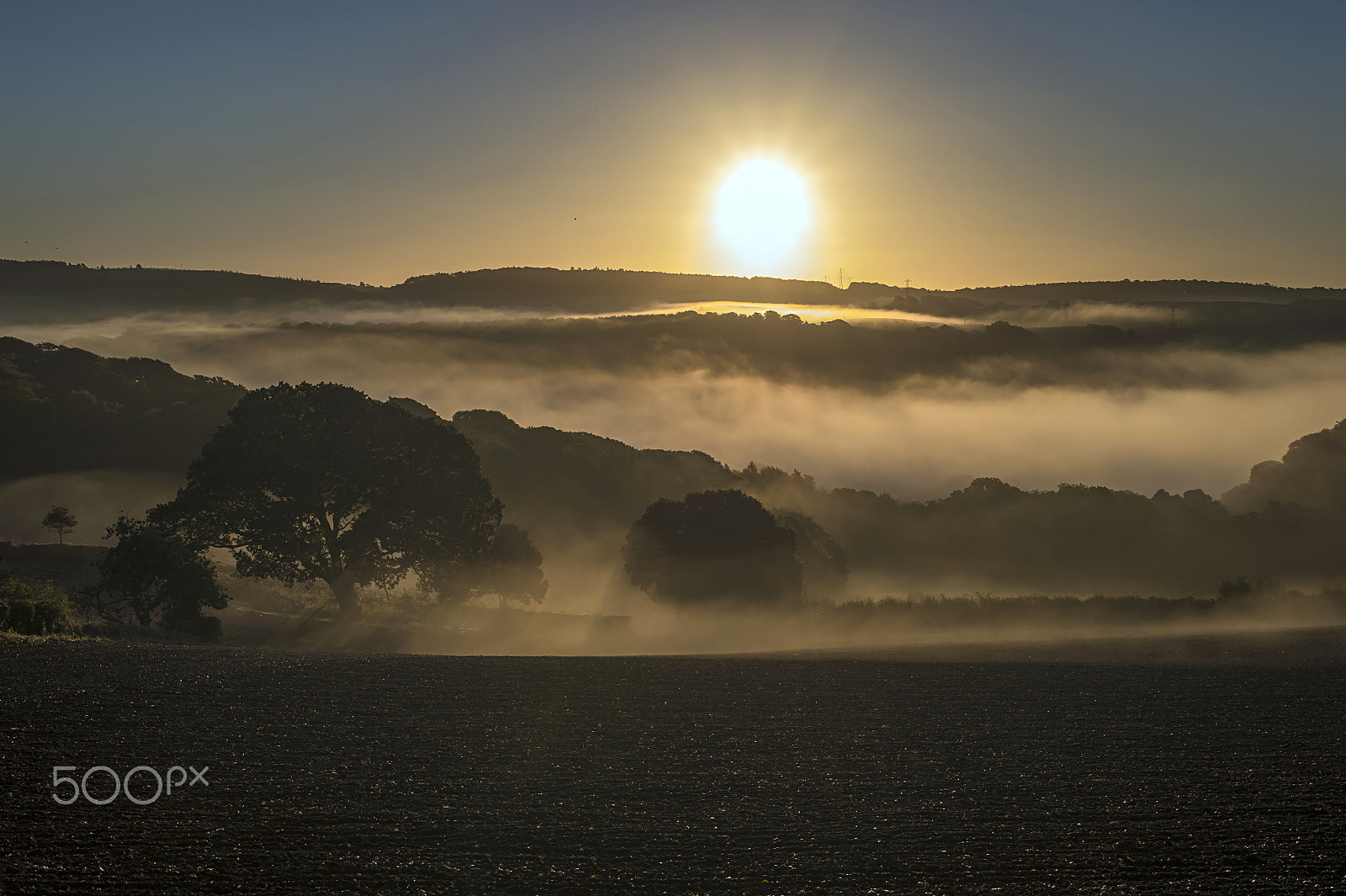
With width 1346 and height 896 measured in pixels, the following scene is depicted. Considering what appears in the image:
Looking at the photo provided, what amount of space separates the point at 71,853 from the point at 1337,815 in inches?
708

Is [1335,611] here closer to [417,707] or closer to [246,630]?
[417,707]

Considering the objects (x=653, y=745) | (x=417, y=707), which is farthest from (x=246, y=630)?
(x=653, y=745)

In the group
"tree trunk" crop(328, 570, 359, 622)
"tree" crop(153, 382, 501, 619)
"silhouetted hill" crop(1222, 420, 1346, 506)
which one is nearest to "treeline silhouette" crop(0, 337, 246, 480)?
"tree" crop(153, 382, 501, 619)

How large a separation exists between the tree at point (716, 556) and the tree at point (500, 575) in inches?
274

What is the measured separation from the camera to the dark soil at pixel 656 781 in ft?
45.2

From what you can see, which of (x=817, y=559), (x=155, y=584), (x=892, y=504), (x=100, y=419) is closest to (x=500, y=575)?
(x=155, y=584)

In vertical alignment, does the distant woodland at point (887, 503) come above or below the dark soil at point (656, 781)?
below

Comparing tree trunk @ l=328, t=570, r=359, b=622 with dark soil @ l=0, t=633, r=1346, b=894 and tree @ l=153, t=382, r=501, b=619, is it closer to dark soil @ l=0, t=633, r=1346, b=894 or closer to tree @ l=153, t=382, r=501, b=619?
tree @ l=153, t=382, r=501, b=619

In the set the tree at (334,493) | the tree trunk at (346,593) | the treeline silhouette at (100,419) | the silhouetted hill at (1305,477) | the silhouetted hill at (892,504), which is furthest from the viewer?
the treeline silhouette at (100,419)

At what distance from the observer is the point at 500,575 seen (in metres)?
64.8

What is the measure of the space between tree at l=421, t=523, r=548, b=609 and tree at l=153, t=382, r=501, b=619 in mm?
751

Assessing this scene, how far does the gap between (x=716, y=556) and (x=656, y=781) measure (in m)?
46.1
